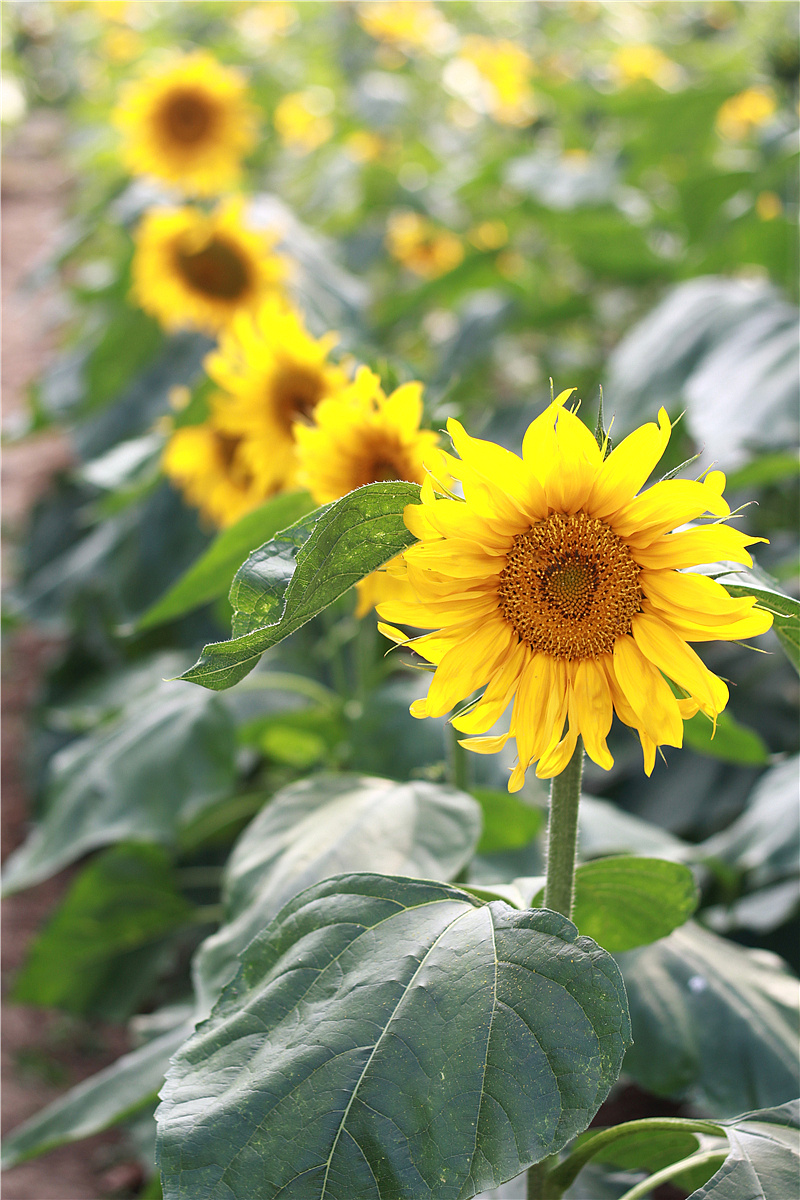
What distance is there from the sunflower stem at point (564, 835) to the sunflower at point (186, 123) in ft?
6.55

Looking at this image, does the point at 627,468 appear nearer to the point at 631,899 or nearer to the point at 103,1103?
the point at 631,899

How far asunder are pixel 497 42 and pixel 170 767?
381 cm

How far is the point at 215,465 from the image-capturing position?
1464 millimetres

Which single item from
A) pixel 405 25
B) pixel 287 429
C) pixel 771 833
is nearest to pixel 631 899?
pixel 771 833

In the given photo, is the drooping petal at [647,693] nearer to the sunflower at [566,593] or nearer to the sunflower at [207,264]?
the sunflower at [566,593]

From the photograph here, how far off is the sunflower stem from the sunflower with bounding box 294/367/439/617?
0.27 metres

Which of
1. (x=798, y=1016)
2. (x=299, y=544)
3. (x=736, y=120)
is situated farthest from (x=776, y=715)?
(x=736, y=120)

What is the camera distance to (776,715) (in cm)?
155

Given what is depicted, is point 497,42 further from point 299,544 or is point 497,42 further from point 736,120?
point 299,544

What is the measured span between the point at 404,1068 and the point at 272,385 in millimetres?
834

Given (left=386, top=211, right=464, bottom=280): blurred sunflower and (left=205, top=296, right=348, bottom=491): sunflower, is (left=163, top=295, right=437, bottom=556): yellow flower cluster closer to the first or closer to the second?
(left=205, top=296, right=348, bottom=491): sunflower

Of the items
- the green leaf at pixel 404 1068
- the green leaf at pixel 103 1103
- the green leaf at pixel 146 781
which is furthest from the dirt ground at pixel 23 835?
the green leaf at pixel 404 1068

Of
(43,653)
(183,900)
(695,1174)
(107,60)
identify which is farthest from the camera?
(107,60)

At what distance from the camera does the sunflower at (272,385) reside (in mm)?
1186
